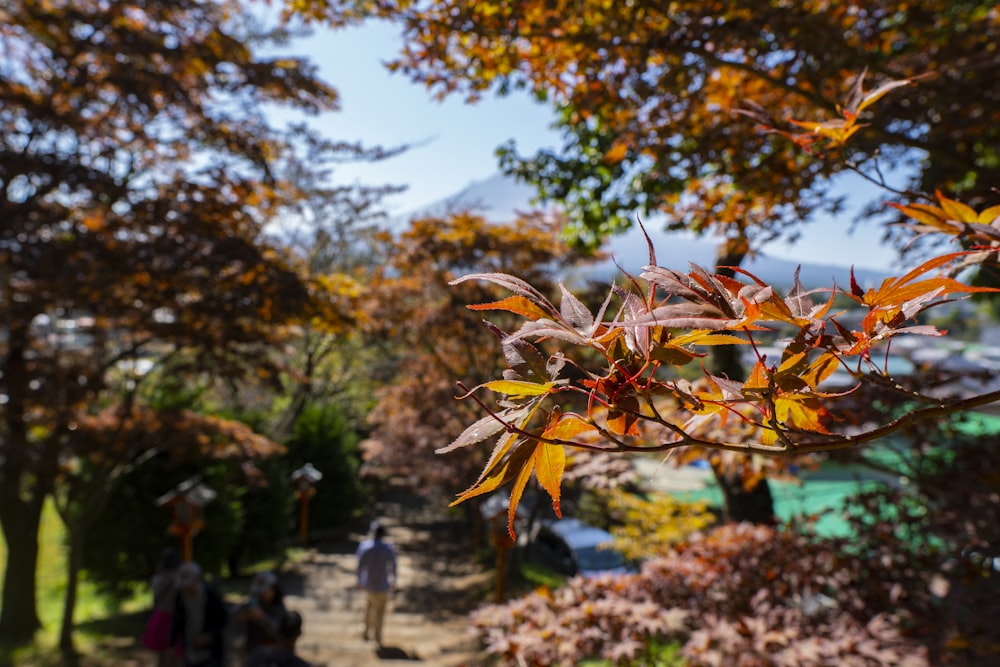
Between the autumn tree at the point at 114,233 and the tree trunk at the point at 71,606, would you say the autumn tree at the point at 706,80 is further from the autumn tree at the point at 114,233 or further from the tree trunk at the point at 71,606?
the tree trunk at the point at 71,606

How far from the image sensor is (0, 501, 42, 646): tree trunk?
18.6 feet

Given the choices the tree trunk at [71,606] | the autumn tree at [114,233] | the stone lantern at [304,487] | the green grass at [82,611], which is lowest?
the green grass at [82,611]

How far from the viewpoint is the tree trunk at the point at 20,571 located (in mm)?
5668

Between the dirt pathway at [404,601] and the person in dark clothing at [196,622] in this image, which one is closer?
the person in dark clothing at [196,622]

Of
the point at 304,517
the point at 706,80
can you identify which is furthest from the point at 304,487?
the point at 706,80

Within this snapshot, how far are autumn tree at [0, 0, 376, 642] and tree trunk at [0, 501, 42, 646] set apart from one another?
12 mm

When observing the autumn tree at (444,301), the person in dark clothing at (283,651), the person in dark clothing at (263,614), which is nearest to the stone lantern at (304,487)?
the autumn tree at (444,301)

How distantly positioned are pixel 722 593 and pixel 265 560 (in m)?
8.41

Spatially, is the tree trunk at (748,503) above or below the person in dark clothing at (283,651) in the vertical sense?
above

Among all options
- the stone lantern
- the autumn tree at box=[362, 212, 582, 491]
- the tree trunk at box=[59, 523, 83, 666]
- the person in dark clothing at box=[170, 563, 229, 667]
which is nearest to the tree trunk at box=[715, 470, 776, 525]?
the autumn tree at box=[362, 212, 582, 491]

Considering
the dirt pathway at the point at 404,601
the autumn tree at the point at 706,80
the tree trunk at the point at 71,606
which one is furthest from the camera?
the dirt pathway at the point at 404,601

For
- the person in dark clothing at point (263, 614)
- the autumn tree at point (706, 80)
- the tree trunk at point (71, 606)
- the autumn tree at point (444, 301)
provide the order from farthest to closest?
the autumn tree at point (444, 301) < the tree trunk at point (71, 606) < the person in dark clothing at point (263, 614) < the autumn tree at point (706, 80)

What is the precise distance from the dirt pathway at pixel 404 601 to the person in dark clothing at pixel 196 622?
1592 mm

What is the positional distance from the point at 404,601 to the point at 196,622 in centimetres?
377
